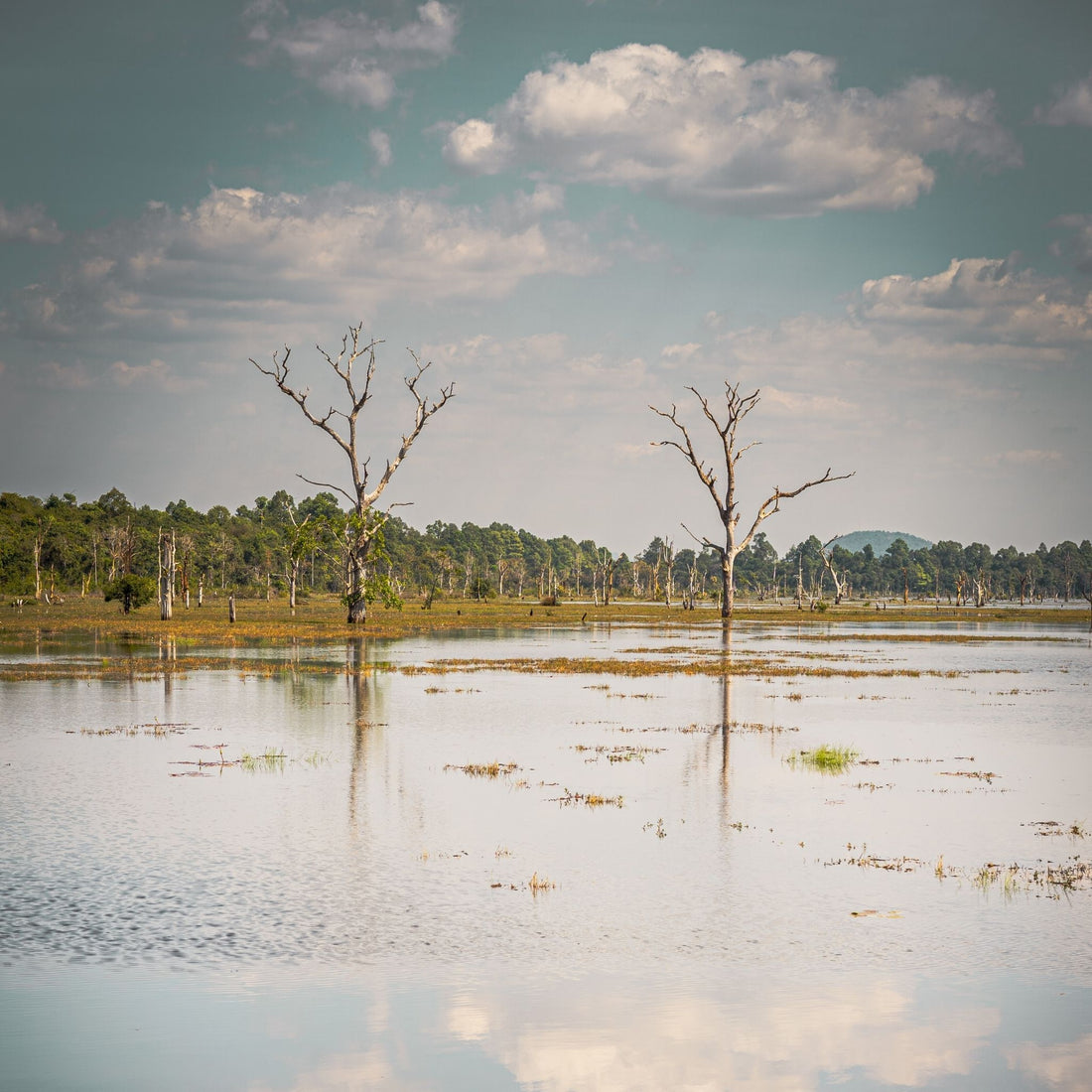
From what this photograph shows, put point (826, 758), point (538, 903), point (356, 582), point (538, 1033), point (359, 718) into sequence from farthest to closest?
1. point (356, 582)
2. point (359, 718)
3. point (826, 758)
4. point (538, 903)
5. point (538, 1033)

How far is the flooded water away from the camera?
8555 millimetres

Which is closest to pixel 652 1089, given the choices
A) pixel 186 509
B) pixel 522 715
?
pixel 522 715

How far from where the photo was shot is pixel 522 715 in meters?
27.2

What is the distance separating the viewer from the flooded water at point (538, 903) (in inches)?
337

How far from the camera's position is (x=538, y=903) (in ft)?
39.6

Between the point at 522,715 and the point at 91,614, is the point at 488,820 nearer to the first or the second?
the point at 522,715

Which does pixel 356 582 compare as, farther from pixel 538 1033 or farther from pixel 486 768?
pixel 538 1033

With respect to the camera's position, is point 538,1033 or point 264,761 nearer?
point 538,1033

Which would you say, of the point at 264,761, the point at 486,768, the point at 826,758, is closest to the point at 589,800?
the point at 486,768

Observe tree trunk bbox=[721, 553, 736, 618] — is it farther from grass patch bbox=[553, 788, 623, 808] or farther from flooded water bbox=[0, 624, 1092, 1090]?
grass patch bbox=[553, 788, 623, 808]

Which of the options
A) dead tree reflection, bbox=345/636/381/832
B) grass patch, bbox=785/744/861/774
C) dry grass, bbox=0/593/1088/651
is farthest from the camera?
dry grass, bbox=0/593/1088/651

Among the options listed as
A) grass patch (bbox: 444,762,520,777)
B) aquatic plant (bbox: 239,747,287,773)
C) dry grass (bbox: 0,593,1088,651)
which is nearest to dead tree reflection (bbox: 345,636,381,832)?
aquatic plant (bbox: 239,747,287,773)

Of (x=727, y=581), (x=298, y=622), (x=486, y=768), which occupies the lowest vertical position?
(x=486, y=768)

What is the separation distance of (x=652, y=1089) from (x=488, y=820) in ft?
26.1
